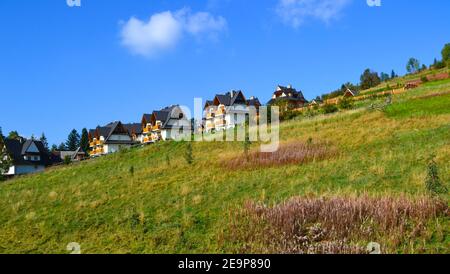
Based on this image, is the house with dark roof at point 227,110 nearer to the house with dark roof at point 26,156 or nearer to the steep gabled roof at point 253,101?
the steep gabled roof at point 253,101

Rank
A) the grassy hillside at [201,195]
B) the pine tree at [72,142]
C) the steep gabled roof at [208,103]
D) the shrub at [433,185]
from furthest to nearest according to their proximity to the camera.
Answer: the pine tree at [72,142], the steep gabled roof at [208,103], the shrub at [433,185], the grassy hillside at [201,195]

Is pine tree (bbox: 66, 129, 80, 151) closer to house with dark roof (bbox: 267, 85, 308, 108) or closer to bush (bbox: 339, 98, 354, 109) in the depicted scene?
house with dark roof (bbox: 267, 85, 308, 108)

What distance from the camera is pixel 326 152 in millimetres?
23078

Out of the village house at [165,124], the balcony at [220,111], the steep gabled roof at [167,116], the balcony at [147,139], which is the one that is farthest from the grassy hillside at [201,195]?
the balcony at [147,139]

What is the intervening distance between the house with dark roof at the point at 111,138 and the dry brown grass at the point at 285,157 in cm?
7214

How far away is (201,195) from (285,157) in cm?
757

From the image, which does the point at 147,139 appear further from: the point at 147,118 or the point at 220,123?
the point at 220,123

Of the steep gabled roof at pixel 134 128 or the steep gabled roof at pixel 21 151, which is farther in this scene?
the steep gabled roof at pixel 134 128

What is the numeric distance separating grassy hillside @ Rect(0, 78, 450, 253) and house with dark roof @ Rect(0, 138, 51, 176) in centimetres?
6694

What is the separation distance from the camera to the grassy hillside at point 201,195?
1188 cm

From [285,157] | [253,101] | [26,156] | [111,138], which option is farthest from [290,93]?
[285,157]

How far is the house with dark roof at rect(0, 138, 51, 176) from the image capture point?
83562 mm

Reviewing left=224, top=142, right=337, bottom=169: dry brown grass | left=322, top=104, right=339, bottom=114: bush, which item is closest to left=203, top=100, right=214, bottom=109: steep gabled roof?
left=322, top=104, right=339, bottom=114: bush

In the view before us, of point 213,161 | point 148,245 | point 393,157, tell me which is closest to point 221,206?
point 148,245
